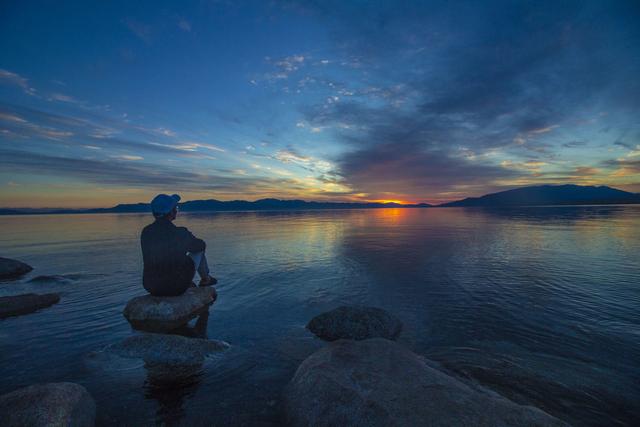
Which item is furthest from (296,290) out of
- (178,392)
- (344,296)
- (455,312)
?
(178,392)

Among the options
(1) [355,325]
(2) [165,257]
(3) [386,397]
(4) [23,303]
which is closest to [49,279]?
(4) [23,303]

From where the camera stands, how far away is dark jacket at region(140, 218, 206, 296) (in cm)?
1031

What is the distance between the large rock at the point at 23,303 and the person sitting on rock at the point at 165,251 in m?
5.50

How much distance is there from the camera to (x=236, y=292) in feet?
46.4

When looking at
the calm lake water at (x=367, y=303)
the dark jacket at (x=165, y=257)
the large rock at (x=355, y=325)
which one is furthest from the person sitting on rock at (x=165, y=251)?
the large rock at (x=355, y=325)

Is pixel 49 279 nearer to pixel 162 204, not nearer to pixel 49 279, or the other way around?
pixel 49 279

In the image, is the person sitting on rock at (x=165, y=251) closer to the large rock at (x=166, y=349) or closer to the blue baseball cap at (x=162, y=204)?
the blue baseball cap at (x=162, y=204)

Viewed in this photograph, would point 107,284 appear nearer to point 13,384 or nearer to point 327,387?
point 13,384

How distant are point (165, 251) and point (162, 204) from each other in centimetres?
178

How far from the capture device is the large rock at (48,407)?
4.45 meters

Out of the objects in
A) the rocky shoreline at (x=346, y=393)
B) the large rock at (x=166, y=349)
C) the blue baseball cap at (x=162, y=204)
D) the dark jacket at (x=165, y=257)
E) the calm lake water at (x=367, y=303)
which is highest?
the blue baseball cap at (x=162, y=204)

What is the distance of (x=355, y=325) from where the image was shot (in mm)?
9234

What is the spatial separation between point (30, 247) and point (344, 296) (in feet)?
125

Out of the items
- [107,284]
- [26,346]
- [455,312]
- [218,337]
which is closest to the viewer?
[26,346]
